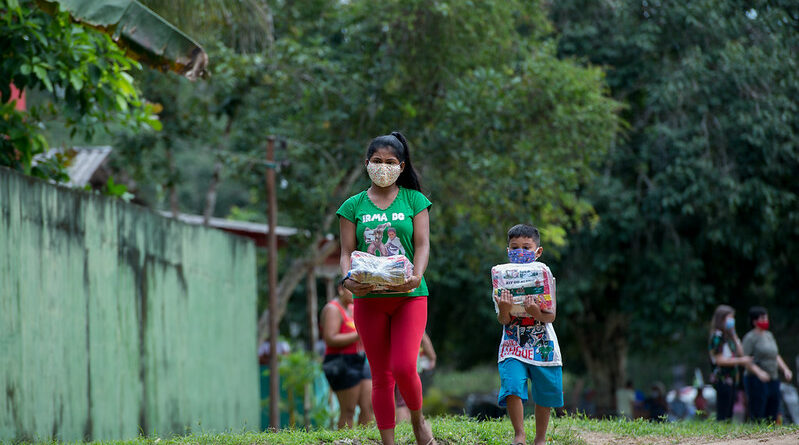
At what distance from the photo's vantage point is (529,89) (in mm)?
14820

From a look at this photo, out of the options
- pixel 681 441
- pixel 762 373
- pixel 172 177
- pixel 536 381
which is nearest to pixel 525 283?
pixel 536 381

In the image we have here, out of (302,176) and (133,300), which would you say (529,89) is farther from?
(133,300)

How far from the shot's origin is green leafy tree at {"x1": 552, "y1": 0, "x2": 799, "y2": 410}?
1655 centimetres

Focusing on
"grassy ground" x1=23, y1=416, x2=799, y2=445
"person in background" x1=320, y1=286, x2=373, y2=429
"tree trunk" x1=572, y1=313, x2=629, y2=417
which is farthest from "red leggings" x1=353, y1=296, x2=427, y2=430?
"tree trunk" x1=572, y1=313, x2=629, y2=417

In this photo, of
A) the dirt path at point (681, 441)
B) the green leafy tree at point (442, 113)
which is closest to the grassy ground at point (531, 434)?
the dirt path at point (681, 441)

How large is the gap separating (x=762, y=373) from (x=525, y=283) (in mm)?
5511

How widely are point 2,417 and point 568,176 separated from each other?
9.96 m

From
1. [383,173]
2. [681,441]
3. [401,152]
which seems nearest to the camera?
[383,173]

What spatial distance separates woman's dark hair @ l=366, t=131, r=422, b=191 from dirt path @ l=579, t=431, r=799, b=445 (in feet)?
7.97

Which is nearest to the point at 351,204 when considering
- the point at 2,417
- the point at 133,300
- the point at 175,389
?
the point at 2,417

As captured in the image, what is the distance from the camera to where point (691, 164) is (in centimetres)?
1698

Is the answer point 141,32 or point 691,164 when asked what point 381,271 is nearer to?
point 141,32

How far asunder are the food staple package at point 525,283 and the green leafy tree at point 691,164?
471 inches

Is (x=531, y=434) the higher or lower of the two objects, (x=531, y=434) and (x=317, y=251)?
the lower
